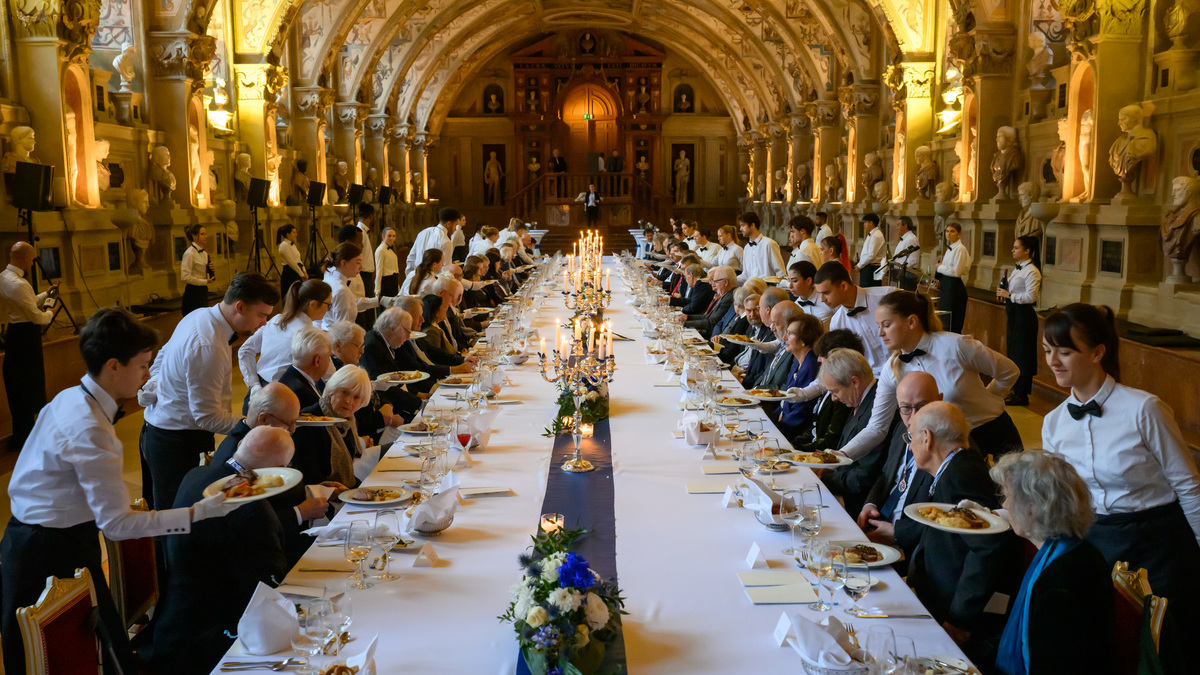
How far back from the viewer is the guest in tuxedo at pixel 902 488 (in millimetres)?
3633

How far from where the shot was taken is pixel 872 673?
7.28 feet

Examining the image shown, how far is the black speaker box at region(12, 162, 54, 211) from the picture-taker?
8.50 m

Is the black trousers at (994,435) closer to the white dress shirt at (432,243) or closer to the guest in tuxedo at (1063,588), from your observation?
the guest in tuxedo at (1063,588)

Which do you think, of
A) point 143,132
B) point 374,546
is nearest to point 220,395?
point 374,546

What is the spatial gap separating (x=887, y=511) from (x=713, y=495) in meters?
0.82

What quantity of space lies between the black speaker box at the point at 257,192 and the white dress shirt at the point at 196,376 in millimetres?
10525

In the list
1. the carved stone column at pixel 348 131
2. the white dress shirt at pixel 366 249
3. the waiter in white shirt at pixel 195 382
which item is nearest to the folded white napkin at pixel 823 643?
the waiter in white shirt at pixel 195 382

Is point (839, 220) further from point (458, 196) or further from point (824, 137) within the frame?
point (458, 196)

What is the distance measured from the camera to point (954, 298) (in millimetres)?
11102

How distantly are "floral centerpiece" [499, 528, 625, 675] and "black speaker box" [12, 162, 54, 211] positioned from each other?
8.17m

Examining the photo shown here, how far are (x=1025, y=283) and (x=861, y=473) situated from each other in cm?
536

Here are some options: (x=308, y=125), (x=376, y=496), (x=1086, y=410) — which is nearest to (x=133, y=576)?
(x=376, y=496)

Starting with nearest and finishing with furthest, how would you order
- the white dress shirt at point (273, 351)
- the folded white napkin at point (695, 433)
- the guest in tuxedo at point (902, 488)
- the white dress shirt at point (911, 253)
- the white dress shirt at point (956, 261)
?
the guest in tuxedo at point (902, 488) → the folded white napkin at point (695, 433) → the white dress shirt at point (273, 351) → the white dress shirt at point (956, 261) → the white dress shirt at point (911, 253)

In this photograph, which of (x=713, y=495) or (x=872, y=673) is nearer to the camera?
(x=872, y=673)
